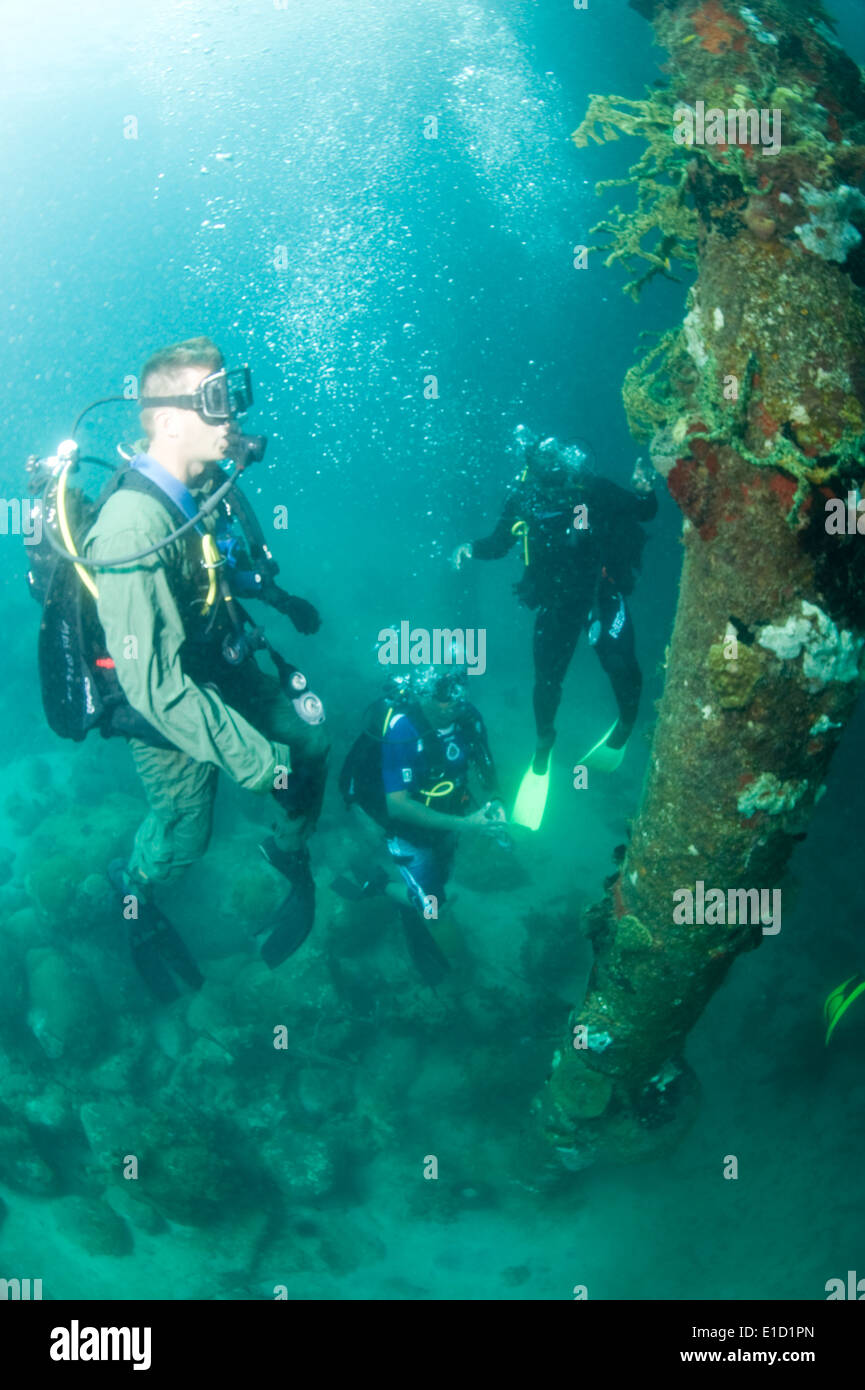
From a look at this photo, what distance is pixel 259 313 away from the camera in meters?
41.2

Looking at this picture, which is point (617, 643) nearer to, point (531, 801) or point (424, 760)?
point (531, 801)

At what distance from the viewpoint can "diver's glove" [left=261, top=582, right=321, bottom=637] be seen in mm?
5240

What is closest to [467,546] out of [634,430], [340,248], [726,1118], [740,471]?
[634,430]

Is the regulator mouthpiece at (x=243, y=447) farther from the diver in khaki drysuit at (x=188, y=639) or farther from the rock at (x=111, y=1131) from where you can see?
the rock at (x=111, y=1131)

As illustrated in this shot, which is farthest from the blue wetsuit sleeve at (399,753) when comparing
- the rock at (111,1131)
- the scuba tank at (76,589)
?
the rock at (111,1131)

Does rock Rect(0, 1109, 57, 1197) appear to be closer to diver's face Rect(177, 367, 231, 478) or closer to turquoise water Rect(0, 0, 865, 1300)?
turquoise water Rect(0, 0, 865, 1300)

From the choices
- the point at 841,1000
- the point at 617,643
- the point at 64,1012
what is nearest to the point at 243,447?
the point at 617,643

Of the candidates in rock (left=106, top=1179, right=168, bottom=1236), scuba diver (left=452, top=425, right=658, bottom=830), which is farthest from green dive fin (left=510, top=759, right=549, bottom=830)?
rock (left=106, top=1179, right=168, bottom=1236)

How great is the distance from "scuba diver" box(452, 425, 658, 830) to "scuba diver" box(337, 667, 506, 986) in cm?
94

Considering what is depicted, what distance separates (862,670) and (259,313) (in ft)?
149

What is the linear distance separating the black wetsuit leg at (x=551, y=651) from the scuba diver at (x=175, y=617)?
3.20m

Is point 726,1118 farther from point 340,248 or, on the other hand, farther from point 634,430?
point 340,248

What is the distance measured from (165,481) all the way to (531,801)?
4.94 meters
